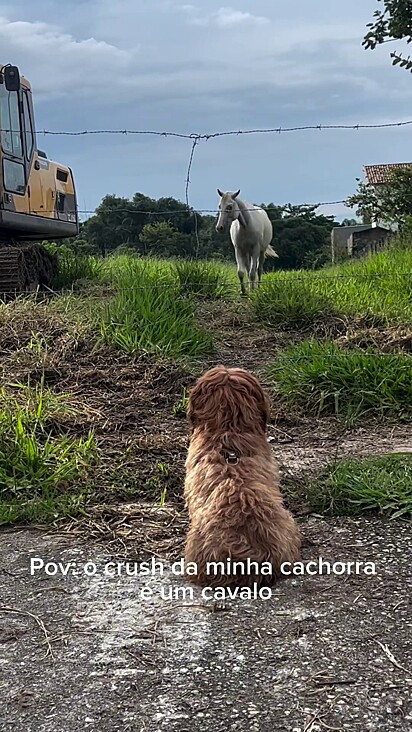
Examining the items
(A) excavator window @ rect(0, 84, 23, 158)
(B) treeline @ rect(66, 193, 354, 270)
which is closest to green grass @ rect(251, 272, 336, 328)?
(B) treeline @ rect(66, 193, 354, 270)

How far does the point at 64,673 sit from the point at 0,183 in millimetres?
7715

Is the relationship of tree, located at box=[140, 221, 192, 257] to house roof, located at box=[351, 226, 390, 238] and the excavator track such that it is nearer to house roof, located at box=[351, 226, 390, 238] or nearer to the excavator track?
the excavator track

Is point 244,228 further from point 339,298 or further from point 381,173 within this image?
point 381,173

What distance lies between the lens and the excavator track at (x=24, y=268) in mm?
9391

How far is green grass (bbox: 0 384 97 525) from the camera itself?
4.28 meters

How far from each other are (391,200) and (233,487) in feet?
41.5

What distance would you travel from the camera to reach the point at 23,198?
10352mm

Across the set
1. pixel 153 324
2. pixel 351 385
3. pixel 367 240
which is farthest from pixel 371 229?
pixel 351 385

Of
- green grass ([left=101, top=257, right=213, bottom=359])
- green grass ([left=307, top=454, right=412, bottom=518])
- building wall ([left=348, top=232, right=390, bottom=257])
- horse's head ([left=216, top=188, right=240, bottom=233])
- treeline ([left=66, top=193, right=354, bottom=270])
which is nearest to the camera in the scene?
green grass ([left=307, top=454, right=412, bottom=518])

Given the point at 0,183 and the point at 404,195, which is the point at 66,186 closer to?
the point at 0,183

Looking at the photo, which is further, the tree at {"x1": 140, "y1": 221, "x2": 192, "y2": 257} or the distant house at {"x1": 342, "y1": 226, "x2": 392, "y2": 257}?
the distant house at {"x1": 342, "y1": 226, "x2": 392, "y2": 257}

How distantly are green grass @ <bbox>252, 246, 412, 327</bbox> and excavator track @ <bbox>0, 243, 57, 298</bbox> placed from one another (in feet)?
9.16

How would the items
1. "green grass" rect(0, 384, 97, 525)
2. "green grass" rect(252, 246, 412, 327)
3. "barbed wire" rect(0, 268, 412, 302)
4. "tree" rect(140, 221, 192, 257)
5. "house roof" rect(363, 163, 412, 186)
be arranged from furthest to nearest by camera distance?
"house roof" rect(363, 163, 412, 186), "tree" rect(140, 221, 192, 257), "barbed wire" rect(0, 268, 412, 302), "green grass" rect(252, 246, 412, 327), "green grass" rect(0, 384, 97, 525)

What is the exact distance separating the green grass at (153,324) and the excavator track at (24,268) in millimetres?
1785
